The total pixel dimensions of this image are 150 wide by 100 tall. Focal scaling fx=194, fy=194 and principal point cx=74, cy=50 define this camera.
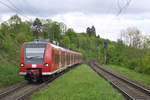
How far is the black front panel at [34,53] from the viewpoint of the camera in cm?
1382

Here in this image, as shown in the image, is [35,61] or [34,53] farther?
[34,53]

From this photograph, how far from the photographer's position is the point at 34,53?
14016 millimetres

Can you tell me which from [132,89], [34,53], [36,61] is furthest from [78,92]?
[34,53]

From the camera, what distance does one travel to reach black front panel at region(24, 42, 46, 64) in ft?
45.3

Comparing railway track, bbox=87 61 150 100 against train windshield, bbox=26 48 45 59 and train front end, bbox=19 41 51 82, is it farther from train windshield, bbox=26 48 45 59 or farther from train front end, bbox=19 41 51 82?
train windshield, bbox=26 48 45 59

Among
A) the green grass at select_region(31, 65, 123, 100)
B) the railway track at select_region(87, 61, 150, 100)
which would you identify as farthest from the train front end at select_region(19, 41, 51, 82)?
the railway track at select_region(87, 61, 150, 100)

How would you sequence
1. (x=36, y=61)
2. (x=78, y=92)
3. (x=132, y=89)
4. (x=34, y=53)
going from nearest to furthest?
(x=78, y=92) < (x=132, y=89) < (x=36, y=61) < (x=34, y=53)

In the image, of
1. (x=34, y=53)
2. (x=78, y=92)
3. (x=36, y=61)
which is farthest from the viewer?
(x=34, y=53)

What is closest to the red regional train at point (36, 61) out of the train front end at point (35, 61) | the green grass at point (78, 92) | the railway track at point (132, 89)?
the train front end at point (35, 61)

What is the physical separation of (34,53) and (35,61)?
2.03ft

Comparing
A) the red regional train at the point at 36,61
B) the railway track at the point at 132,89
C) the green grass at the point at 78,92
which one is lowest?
the railway track at the point at 132,89

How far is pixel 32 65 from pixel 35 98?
16.2 ft

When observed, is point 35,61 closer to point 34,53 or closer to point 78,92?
point 34,53

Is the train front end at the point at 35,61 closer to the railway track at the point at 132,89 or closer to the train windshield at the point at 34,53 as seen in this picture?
the train windshield at the point at 34,53
